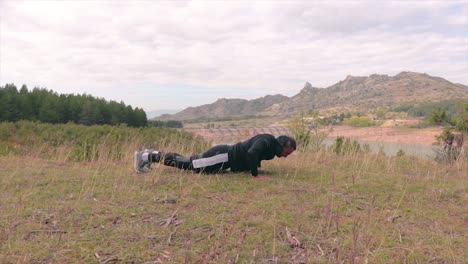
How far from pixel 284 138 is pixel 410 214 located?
89.5 inches

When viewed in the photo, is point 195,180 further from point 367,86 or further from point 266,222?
point 367,86

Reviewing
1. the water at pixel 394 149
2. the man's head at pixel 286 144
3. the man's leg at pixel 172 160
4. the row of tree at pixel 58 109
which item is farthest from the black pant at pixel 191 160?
the row of tree at pixel 58 109

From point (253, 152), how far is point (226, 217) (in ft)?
6.42

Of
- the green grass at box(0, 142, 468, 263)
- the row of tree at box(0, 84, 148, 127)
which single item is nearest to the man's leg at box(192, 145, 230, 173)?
the green grass at box(0, 142, 468, 263)

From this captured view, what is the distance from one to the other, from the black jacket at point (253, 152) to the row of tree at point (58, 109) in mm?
57238

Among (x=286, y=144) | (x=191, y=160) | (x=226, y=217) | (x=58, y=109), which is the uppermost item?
(x=58, y=109)

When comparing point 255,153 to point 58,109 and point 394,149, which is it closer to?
point 394,149

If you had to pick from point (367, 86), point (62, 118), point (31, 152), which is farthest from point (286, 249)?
point (367, 86)

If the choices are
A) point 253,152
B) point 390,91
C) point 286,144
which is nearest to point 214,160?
point 253,152

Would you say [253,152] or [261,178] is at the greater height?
[253,152]

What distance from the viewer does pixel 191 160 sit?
602cm

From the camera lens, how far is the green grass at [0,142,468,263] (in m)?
2.88

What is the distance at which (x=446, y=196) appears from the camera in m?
4.95

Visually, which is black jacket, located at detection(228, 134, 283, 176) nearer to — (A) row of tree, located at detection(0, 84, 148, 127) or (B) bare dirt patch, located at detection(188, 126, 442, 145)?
(B) bare dirt patch, located at detection(188, 126, 442, 145)
